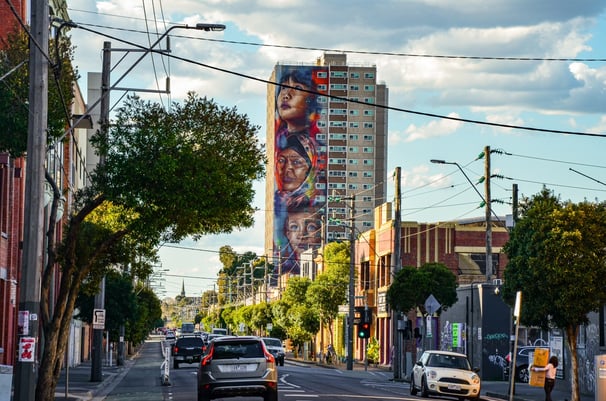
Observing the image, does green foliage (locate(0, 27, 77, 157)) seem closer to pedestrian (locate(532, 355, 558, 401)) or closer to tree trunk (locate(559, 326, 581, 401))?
pedestrian (locate(532, 355, 558, 401))

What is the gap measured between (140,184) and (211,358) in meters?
4.26

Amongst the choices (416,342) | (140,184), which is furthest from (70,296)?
(416,342)

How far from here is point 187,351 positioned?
63531mm

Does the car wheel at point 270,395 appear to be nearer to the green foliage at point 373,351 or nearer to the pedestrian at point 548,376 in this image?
the pedestrian at point 548,376

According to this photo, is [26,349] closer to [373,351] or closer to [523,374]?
[523,374]

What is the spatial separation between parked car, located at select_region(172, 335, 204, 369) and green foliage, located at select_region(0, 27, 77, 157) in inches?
1501

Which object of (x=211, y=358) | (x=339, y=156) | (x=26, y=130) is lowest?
(x=211, y=358)

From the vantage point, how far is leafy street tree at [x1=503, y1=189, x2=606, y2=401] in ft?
107

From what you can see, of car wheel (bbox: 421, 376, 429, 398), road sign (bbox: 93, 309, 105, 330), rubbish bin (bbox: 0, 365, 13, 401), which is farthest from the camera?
road sign (bbox: 93, 309, 105, 330)

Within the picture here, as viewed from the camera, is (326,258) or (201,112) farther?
(326,258)

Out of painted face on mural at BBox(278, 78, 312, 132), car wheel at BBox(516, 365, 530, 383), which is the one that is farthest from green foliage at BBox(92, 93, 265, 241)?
painted face on mural at BBox(278, 78, 312, 132)

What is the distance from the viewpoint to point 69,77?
86.3ft

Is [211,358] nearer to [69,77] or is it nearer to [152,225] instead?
[152,225]

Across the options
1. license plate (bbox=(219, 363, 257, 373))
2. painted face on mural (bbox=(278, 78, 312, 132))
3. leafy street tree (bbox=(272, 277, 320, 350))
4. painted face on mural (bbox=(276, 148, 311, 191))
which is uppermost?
painted face on mural (bbox=(278, 78, 312, 132))
